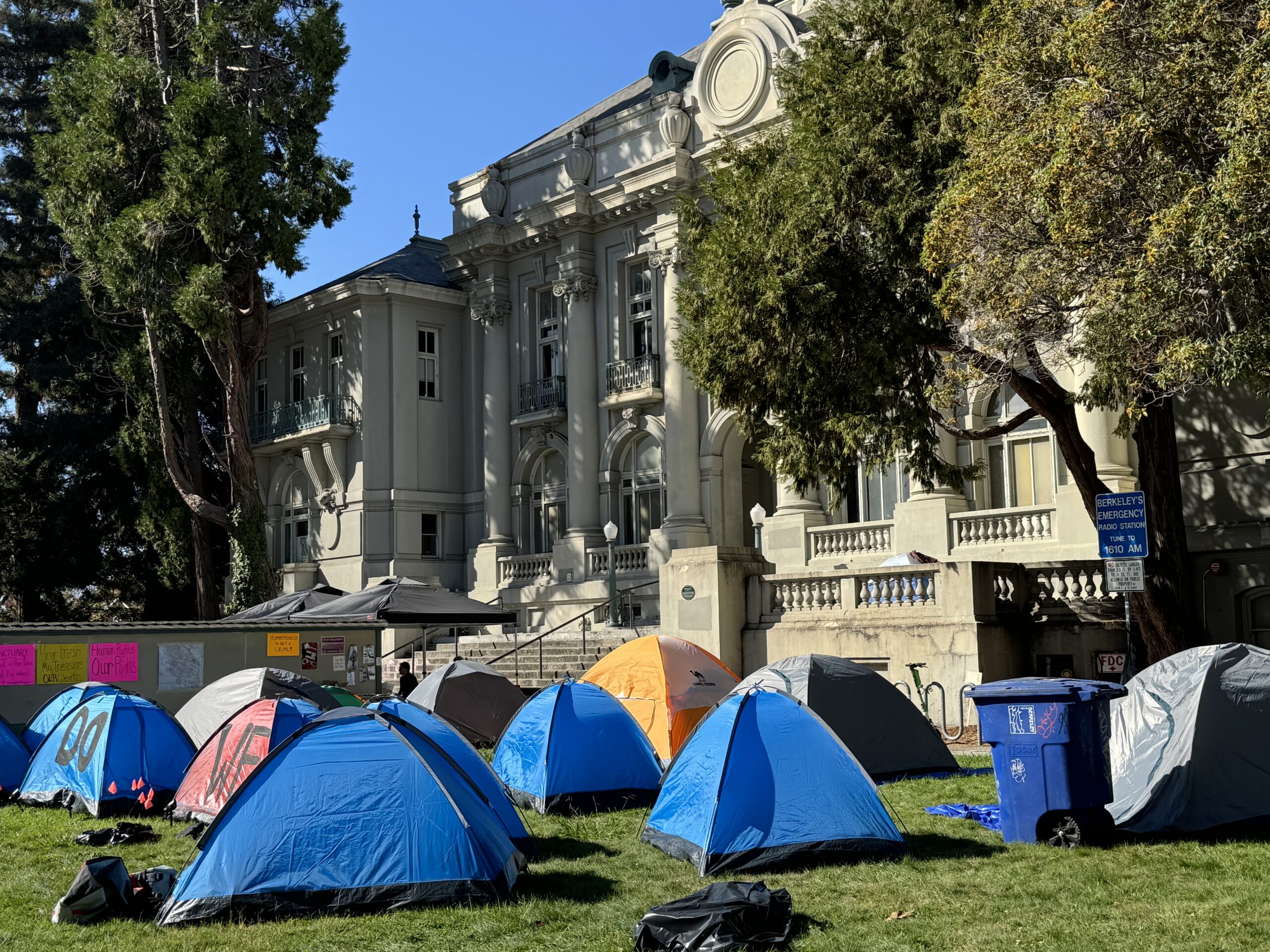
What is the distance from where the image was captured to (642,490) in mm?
35500

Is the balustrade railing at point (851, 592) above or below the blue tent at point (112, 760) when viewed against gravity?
above

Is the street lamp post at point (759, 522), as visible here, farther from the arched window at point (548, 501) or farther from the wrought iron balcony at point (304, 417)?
the wrought iron balcony at point (304, 417)

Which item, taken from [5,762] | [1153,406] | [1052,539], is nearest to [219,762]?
[5,762]

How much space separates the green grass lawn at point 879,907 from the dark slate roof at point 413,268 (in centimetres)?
3033

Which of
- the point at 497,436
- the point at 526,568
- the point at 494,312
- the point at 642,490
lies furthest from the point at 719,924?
the point at 494,312

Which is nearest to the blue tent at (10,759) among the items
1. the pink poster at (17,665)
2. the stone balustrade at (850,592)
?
the pink poster at (17,665)

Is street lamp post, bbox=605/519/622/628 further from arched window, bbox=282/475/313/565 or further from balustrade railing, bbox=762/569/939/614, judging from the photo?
arched window, bbox=282/475/313/565

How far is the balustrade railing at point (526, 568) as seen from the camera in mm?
36500

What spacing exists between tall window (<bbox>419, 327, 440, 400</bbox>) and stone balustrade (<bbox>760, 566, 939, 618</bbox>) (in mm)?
20630

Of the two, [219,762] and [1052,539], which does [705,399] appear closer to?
[1052,539]

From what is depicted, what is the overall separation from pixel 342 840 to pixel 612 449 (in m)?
26.3

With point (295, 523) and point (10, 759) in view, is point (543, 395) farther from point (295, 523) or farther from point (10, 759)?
point (10, 759)

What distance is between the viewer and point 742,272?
18906mm

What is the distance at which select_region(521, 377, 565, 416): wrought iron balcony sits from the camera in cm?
3706
